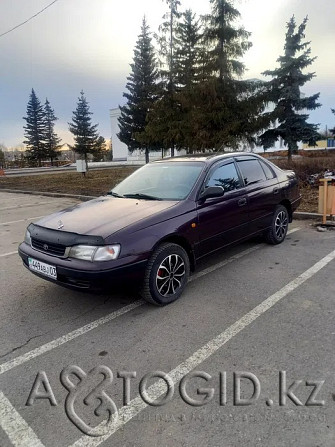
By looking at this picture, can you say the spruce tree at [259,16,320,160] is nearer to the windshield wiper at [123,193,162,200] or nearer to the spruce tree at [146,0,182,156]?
the spruce tree at [146,0,182,156]

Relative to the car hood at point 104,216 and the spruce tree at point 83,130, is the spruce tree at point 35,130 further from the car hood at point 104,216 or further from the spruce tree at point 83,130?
the car hood at point 104,216

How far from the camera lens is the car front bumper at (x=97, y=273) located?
306cm

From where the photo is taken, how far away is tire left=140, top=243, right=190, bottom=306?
336cm

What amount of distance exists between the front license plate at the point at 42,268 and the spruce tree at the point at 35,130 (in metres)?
52.8

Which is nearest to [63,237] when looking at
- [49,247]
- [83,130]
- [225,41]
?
[49,247]

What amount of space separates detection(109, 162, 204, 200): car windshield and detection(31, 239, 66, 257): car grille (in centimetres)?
125

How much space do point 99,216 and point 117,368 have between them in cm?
160

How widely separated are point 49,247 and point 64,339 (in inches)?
37.0

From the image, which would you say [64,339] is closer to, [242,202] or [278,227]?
[242,202]

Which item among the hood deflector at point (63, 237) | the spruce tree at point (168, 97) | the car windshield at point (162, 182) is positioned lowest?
the hood deflector at point (63, 237)

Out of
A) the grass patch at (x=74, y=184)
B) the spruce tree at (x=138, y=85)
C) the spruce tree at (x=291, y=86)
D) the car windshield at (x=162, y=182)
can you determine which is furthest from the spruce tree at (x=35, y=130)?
the car windshield at (x=162, y=182)

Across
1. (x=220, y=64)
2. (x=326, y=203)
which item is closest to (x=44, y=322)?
(x=326, y=203)

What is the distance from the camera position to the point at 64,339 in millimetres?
3008

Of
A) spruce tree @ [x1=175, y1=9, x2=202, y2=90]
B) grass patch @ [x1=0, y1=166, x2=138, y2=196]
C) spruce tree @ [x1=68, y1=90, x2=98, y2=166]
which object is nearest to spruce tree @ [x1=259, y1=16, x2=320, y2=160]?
spruce tree @ [x1=175, y1=9, x2=202, y2=90]
